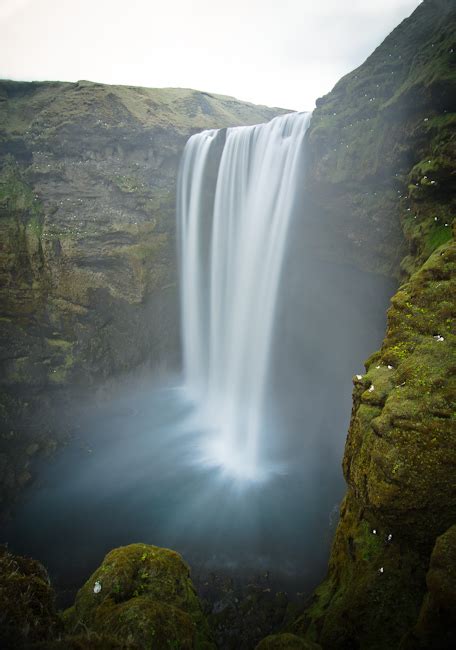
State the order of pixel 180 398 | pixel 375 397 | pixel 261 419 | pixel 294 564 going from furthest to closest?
pixel 180 398, pixel 261 419, pixel 294 564, pixel 375 397

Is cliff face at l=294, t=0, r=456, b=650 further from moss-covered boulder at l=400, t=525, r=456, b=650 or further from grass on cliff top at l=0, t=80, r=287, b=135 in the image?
grass on cliff top at l=0, t=80, r=287, b=135

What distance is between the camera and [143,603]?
14.9 feet

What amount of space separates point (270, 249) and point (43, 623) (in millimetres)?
16854

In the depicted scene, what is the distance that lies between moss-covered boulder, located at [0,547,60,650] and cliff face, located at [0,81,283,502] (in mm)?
16101

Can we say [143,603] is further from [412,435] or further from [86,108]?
[86,108]

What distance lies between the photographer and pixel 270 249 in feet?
59.6

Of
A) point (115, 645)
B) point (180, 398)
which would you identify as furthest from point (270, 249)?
point (115, 645)

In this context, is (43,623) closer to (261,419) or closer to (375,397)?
(375,397)

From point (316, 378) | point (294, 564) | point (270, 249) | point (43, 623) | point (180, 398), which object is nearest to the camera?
point (43, 623)

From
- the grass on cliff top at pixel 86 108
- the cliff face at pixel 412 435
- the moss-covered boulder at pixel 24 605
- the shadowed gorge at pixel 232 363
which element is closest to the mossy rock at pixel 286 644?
the shadowed gorge at pixel 232 363

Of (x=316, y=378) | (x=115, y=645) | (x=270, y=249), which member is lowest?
(x=316, y=378)

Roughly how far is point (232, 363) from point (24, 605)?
695 inches

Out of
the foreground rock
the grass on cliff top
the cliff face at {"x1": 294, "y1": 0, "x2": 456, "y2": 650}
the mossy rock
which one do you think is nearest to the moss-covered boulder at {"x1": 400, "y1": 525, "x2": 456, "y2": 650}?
the cliff face at {"x1": 294, "y1": 0, "x2": 456, "y2": 650}

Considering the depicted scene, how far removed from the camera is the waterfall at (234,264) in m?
17.4
